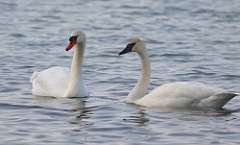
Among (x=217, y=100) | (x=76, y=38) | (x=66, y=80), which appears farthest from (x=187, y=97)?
(x=66, y=80)

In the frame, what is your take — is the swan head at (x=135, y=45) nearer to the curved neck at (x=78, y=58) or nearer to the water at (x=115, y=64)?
the water at (x=115, y=64)

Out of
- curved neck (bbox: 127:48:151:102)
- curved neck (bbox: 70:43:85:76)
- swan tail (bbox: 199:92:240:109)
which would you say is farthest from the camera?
curved neck (bbox: 70:43:85:76)

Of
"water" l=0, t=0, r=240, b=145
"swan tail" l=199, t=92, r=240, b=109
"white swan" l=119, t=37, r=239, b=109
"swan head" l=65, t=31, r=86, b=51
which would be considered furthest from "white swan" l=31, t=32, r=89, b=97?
"swan tail" l=199, t=92, r=240, b=109

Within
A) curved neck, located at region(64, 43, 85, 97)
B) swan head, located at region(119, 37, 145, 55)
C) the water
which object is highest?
swan head, located at region(119, 37, 145, 55)

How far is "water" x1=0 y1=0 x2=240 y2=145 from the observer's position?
1118 cm

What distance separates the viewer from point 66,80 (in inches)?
566

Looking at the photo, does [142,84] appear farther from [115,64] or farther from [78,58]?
[115,64]

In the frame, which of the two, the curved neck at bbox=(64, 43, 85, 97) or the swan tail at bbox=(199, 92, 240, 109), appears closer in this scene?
the swan tail at bbox=(199, 92, 240, 109)

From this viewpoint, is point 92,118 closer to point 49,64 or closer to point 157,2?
point 49,64

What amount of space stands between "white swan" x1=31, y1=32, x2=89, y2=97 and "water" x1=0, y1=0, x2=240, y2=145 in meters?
0.19

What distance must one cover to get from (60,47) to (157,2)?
29.6ft

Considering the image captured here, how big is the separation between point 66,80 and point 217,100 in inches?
115

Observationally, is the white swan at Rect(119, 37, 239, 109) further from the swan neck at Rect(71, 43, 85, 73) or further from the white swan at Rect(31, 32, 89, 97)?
the swan neck at Rect(71, 43, 85, 73)

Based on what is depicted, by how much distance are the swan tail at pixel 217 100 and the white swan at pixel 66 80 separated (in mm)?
2211
